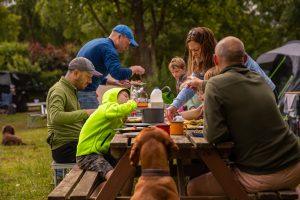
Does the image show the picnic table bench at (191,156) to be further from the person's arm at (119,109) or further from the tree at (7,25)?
the tree at (7,25)

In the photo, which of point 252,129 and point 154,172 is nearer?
point 154,172

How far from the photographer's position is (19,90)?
26.7 m

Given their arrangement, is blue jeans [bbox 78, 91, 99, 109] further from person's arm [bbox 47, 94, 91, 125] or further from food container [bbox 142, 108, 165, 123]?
food container [bbox 142, 108, 165, 123]

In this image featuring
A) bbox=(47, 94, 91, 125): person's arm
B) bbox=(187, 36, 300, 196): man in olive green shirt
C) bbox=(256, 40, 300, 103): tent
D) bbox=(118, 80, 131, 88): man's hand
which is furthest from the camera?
bbox=(256, 40, 300, 103): tent

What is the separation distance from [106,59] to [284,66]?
10.2 meters

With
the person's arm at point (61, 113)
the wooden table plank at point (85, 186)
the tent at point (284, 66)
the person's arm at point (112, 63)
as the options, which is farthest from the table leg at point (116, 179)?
the tent at point (284, 66)

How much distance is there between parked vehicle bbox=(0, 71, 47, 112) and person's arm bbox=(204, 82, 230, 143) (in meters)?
22.1

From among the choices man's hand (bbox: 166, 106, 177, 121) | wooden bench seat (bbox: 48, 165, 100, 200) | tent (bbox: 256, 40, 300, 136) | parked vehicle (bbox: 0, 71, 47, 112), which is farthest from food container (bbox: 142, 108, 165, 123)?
parked vehicle (bbox: 0, 71, 47, 112)

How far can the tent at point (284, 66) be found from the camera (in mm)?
15125

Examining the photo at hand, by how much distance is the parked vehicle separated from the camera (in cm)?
2545

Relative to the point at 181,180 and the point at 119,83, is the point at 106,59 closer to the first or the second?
the point at 119,83

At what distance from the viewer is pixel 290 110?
42.8 feet

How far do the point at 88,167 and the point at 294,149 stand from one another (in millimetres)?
1682

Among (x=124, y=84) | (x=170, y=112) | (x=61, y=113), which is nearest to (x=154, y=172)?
(x=170, y=112)
